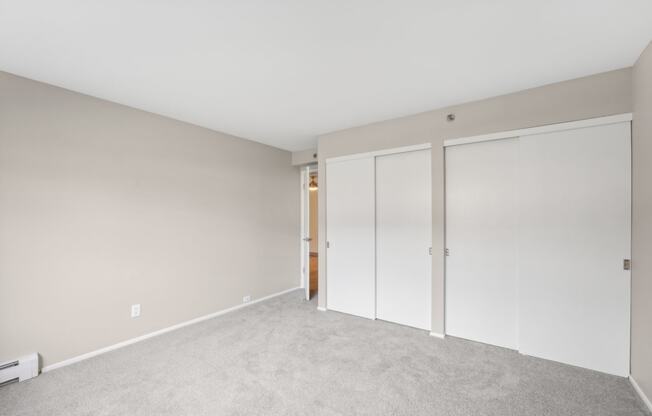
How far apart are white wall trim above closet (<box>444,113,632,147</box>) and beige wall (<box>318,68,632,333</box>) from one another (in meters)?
0.04

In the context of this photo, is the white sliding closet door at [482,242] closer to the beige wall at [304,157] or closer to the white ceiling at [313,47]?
the white ceiling at [313,47]

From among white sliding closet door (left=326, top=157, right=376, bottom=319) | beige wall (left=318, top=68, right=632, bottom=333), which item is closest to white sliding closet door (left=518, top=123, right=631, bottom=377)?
beige wall (left=318, top=68, right=632, bottom=333)

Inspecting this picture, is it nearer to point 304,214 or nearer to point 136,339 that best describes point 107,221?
point 136,339

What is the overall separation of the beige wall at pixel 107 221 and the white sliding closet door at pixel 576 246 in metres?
3.40

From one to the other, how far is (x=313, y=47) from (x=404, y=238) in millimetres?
2261

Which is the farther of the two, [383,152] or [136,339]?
[383,152]

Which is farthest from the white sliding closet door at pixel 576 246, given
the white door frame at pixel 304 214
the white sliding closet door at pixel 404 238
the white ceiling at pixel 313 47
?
the white door frame at pixel 304 214

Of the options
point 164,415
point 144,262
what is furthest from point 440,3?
point 144,262

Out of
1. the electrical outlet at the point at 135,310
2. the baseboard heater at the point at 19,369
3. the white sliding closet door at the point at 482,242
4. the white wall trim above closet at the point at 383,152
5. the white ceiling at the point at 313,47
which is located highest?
the white ceiling at the point at 313,47

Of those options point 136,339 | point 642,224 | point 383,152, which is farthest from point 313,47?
point 136,339

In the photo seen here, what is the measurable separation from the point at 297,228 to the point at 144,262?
2.50 meters

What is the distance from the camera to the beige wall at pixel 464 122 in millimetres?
2314

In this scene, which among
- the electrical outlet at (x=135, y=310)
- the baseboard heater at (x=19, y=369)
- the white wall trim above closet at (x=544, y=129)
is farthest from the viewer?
the electrical outlet at (x=135, y=310)

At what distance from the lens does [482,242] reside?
9.39 ft
